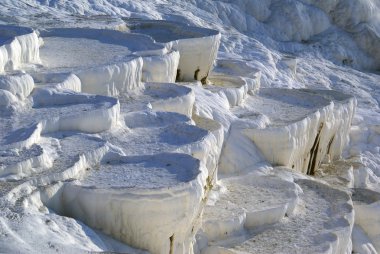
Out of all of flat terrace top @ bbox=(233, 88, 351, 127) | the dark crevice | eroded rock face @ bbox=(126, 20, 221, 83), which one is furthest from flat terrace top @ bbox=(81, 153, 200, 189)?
the dark crevice

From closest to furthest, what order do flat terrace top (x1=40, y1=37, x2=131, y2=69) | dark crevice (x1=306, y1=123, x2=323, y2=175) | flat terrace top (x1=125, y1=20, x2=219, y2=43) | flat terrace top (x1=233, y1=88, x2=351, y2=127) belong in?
flat terrace top (x1=40, y1=37, x2=131, y2=69) → flat terrace top (x1=233, y1=88, x2=351, y2=127) → dark crevice (x1=306, y1=123, x2=323, y2=175) → flat terrace top (x1=125, y1=20, x2=219, y2=43)

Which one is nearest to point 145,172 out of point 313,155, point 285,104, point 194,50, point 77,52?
point 77,52

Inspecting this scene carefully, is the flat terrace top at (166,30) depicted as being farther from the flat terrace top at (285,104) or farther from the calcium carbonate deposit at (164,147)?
the flat terrace top at (285,104)

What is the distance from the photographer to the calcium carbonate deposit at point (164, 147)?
15.7 ft

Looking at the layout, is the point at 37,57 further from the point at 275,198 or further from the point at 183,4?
the point at 183,4

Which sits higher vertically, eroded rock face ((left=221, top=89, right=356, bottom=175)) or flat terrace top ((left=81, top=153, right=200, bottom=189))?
flat terrace top ((left=81, top=153, right=200, bottom=189))

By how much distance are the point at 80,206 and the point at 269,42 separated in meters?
13.7

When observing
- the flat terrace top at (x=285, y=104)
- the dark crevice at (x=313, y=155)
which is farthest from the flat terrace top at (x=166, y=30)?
the dark crevice at (x=313, y=155)

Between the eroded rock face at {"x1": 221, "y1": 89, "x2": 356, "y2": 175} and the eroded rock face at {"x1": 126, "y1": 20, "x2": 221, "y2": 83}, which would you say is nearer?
the eroded rock face at {"x1": 221, "y1": 89, "x2": 356, "y2": 175}

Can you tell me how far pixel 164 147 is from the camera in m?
5.91

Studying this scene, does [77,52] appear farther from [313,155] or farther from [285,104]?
[313,155]

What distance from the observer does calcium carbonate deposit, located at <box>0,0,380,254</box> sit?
4797 millimetres

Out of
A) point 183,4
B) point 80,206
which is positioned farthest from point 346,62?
point 80,206

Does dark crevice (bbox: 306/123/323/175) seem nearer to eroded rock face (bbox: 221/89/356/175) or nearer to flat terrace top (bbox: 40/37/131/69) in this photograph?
eroded rock face (bbox: 221/89/356/175)
